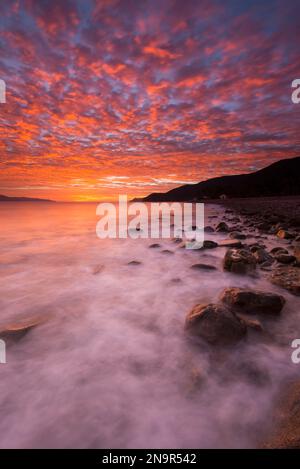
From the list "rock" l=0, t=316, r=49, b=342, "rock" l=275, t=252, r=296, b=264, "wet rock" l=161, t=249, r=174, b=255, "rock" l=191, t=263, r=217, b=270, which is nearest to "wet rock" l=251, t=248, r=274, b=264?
"rock" l=275, t=252, r=296, b=264

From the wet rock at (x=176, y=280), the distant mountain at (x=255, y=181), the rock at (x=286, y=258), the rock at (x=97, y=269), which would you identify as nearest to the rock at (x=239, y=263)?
the rock at (x=286, y=258)

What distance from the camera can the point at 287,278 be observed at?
3967mm

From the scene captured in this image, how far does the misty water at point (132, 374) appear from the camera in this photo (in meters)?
1.57

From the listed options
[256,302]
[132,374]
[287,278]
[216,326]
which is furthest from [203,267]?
[132,374]

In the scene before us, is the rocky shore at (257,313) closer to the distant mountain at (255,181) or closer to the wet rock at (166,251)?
the wet rock at (166,251)

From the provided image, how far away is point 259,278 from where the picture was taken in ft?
14.0

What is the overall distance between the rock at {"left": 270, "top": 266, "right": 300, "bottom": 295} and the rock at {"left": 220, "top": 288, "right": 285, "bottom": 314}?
752 mm

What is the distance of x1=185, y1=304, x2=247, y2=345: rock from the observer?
239 centimetres

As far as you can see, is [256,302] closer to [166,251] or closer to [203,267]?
[203,267]

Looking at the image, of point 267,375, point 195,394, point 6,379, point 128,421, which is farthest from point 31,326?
point 267,375

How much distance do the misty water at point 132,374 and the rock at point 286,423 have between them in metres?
0.06

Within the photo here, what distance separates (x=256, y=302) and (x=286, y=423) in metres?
1.56
